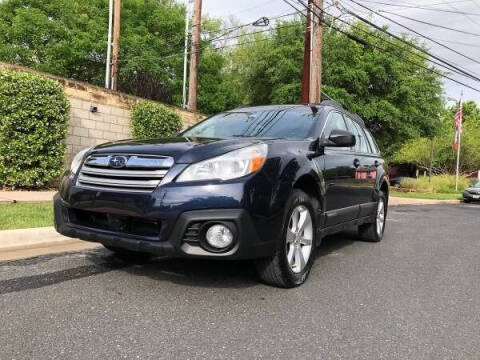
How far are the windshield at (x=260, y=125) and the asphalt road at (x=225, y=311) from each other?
129 centimetres

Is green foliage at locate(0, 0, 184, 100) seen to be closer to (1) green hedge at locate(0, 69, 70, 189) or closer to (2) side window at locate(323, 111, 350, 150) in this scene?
(1) green hedge at locate(0, 69, 70, 189)

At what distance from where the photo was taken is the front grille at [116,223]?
11.6ft

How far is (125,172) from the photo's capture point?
3.65 m

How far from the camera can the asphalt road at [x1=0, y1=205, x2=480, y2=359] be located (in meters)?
2.86

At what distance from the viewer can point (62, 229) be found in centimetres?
392

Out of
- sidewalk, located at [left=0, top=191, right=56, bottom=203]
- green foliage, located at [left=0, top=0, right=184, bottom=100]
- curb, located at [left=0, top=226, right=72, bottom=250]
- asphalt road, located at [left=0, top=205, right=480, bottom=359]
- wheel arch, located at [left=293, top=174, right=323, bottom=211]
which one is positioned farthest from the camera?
green foliage, located at [left=0, top=0, right=184, bottom=100]

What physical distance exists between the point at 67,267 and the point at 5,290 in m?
0.77

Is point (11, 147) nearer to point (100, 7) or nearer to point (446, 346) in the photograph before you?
point (446, 346)

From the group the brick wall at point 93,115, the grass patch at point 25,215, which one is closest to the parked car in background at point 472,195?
the brick wall at point 93,115

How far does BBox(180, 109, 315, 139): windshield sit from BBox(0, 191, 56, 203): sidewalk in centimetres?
424

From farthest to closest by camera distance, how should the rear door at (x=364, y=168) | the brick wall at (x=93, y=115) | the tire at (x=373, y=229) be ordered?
the brick wall at (x=93, y=115)
the tire at (x=373, y=229)
the rear door at (x=364, y=168)

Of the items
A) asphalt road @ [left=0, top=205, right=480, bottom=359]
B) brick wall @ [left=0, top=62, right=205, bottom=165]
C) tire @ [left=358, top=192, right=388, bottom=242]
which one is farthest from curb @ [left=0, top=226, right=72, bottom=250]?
brick wall @ [left=0, top=62, right=205, bottom=165]

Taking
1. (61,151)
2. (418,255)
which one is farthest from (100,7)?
(418,255)

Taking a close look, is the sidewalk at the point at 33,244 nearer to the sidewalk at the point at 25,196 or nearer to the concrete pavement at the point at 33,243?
the concrete pavement at the point at 33,243
